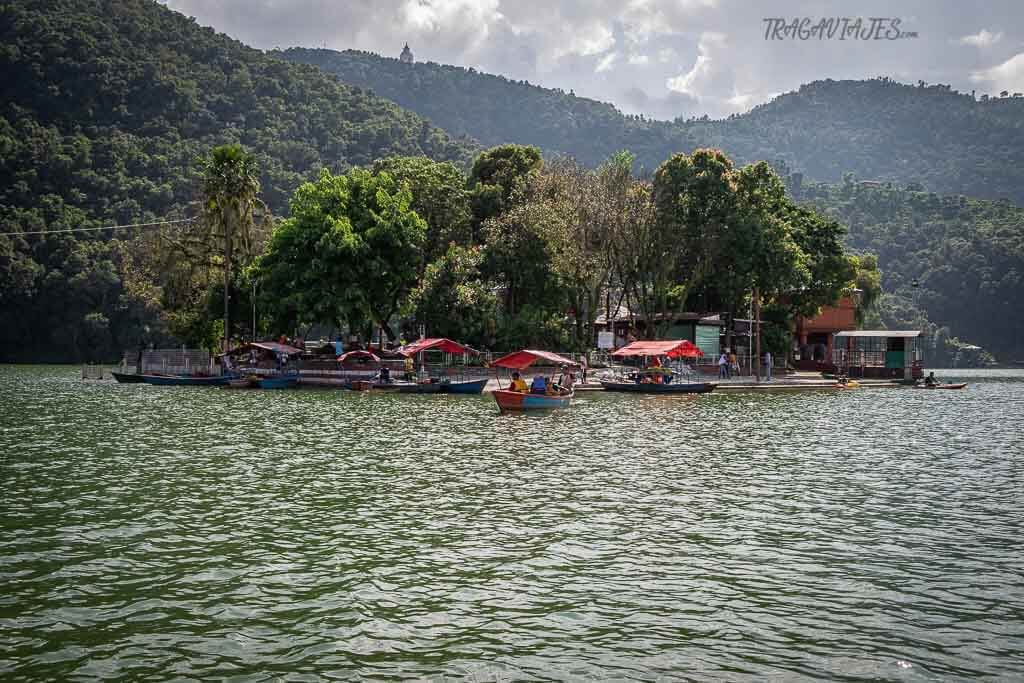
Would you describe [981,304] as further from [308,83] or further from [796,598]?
[796,598]

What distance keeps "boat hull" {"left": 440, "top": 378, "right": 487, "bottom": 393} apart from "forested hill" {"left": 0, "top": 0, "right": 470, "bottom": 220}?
86.7 metres

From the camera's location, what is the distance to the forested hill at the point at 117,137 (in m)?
112

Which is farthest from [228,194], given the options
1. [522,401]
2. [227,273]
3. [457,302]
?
[522,401]

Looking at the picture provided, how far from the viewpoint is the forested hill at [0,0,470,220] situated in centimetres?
12419

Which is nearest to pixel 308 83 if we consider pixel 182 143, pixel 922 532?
pixel 182 143

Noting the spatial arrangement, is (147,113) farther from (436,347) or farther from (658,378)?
(658,378)

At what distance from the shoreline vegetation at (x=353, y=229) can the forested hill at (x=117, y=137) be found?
407 millimetres

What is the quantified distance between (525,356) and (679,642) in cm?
3866

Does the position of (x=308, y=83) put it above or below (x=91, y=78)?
above

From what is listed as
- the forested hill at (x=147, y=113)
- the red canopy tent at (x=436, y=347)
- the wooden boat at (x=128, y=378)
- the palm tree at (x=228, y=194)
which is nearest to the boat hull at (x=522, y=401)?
the red canopy tent at (x=436, y=347)

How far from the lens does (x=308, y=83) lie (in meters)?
195

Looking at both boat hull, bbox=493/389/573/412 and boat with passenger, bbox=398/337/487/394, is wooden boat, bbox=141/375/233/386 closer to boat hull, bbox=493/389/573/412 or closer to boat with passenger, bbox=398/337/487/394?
boat with passenger, bbox=398/337/487/394

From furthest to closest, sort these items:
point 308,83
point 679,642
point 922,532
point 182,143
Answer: point 308,83 < point 182,143 < point 922,532 < point 679,642

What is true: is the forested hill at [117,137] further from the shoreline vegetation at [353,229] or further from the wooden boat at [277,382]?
the wooden boat at [277,382]
